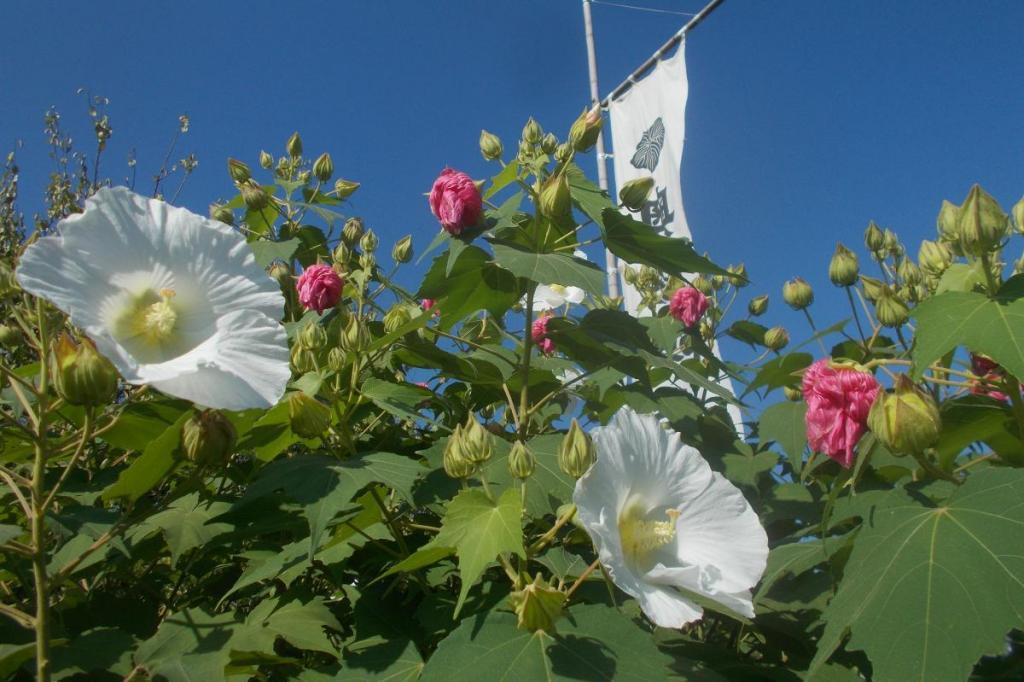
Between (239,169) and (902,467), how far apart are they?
79.2 inches

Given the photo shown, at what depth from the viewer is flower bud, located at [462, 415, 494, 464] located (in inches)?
49.6

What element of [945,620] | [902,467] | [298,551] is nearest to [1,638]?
[298,551]

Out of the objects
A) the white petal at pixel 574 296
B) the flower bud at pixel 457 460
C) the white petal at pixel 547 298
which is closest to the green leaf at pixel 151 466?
the flower bud at pixel 457 460

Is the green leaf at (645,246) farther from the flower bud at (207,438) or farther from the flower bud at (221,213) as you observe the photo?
the flower bud at (221,213)

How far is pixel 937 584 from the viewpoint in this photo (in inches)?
44.2

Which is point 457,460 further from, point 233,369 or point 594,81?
point 594,81

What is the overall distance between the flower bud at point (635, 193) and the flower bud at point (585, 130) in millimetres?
130

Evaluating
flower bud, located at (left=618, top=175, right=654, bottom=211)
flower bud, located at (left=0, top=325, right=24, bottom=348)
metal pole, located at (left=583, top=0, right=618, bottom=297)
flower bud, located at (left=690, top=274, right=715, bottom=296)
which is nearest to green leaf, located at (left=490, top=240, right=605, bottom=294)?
flower bud, located at (left=618, top=175, right=654, bottom=211)

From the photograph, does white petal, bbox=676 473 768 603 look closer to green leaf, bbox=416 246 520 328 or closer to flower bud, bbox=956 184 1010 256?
flower bud, bbox=956 184 1010 256

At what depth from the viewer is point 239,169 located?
2570mm

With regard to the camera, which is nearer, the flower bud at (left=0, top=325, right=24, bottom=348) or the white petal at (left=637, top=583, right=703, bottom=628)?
the white petal at (left=637, top=583, right=703, bottom=628)

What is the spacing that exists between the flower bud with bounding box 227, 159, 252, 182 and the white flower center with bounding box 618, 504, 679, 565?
5.94 feet

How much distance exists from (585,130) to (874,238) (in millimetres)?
1055

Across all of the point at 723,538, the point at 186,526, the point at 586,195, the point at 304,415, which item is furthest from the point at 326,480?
the point at 586,195
